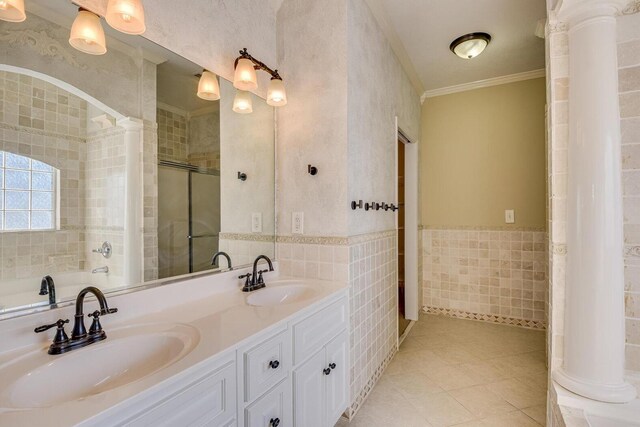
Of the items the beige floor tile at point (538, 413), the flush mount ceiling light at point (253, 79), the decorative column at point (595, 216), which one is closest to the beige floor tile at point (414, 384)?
the beige floor tile at point (538, 413)

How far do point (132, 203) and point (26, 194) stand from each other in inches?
13.3

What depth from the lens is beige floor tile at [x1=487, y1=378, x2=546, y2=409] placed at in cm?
198

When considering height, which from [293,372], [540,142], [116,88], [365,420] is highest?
[540,142]

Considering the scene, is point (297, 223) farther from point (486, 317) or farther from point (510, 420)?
point (486, 317)

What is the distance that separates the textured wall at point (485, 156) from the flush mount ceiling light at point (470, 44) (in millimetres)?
879

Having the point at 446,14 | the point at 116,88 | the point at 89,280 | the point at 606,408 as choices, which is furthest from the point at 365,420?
the point at 446,14

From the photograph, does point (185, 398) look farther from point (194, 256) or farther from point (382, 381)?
point (382, 381)

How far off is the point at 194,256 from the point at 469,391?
2.00m

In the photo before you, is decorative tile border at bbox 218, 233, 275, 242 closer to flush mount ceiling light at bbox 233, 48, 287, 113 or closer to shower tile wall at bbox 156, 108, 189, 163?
shower tile wall at bbox 156, 108, 189, 163

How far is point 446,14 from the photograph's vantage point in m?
2.26

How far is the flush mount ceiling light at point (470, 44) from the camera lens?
2.49m

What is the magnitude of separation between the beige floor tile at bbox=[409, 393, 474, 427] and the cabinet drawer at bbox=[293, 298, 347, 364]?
0.77m

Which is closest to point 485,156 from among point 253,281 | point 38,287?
point 253,281

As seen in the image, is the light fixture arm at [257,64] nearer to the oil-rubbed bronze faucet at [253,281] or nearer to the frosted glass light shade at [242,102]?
the frosted glass light shade at [242,102]
